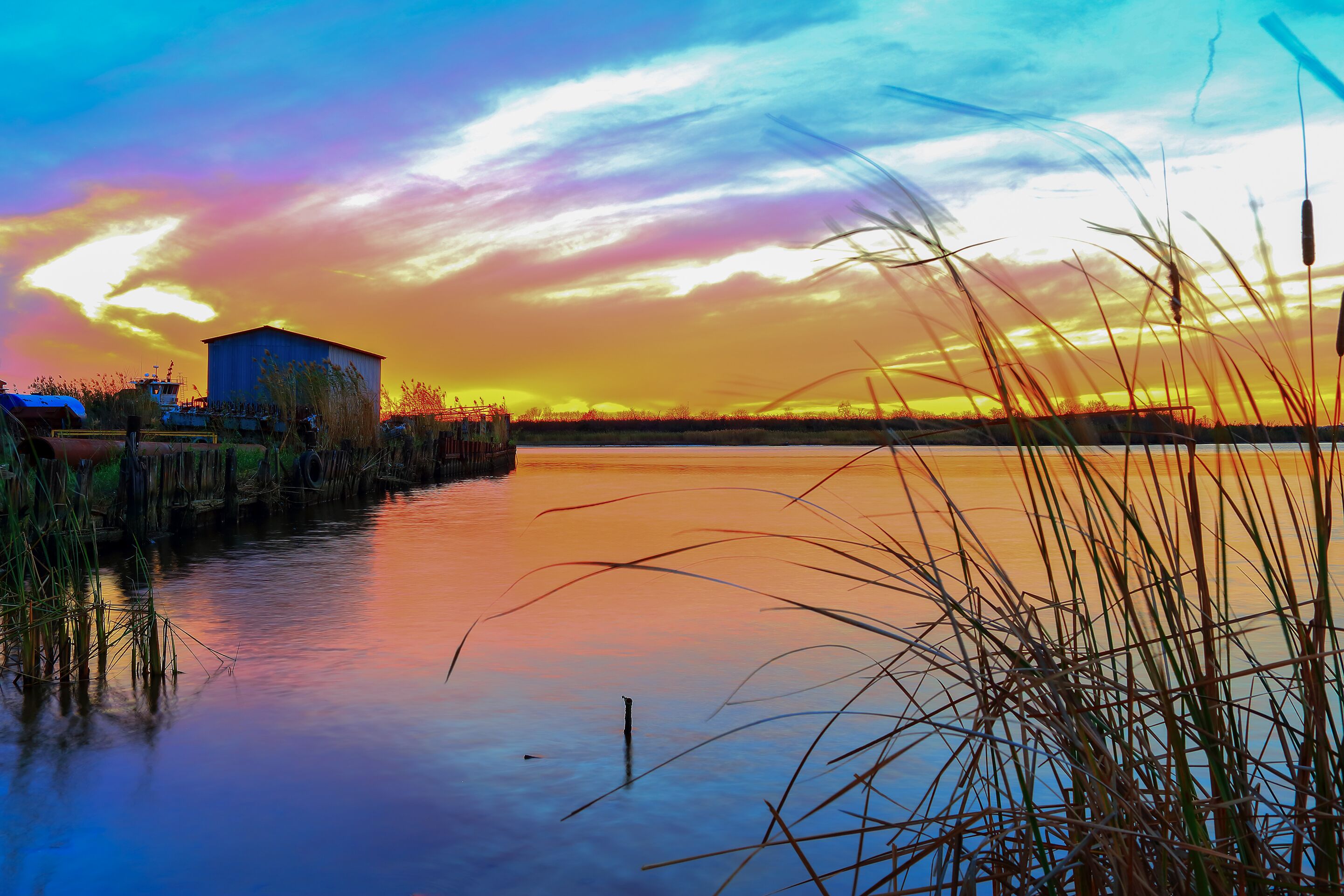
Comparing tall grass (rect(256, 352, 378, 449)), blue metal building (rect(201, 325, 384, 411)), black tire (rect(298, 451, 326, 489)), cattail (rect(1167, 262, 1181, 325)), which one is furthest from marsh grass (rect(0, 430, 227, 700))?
blue metal building (rect(201, 325, 384, 411))

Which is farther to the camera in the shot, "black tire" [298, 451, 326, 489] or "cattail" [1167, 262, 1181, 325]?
"black tire" [298, 451, 326, 489]

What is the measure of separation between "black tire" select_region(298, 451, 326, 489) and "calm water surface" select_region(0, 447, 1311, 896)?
614 cm

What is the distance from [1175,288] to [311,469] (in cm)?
1383

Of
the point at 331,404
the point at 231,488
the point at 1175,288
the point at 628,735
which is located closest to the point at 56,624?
the point at 628,735

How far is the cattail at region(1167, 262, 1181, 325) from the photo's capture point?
1.48 m

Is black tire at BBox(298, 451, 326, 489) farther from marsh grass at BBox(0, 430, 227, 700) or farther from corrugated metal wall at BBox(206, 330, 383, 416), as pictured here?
corrugated metal wall at BBox(206, 330, 383, 416)

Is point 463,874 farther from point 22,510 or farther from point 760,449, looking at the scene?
point 760,449

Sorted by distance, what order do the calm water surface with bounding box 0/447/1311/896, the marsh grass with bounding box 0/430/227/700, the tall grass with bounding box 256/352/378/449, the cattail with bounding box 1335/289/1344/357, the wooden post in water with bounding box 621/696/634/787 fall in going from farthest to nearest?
the tall grass with bounding box 256/352/378/449 → the marsh grass with bounding box 0/430/227/700 → the wooden post in water with bounding box 621/696/634/787 → the calm water surface with bounding box 0/447/1311/896 → the cattail with bounding box 1335/289/1344/357

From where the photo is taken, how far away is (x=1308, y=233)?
136 centimetres

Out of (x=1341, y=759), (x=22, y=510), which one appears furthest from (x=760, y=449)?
(x=1341, y=759)

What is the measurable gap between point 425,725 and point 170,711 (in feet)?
3.50

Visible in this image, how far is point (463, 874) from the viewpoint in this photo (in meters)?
2.52

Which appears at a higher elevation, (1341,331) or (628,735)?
(1341,331)

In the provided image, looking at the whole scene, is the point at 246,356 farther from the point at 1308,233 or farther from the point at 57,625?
the point at 1308,233
